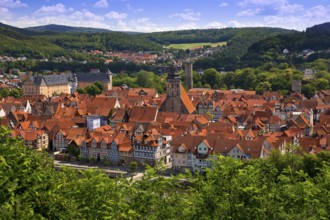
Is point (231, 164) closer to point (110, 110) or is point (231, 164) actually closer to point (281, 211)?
point (281, 211)

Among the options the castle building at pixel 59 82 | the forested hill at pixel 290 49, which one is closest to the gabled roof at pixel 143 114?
the castle building at pixel 59 82

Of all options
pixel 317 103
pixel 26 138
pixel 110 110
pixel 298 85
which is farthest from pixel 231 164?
pixel 298 85

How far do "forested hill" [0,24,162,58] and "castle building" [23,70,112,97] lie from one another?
172 ft

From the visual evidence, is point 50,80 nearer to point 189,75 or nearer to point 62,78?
point 62,78

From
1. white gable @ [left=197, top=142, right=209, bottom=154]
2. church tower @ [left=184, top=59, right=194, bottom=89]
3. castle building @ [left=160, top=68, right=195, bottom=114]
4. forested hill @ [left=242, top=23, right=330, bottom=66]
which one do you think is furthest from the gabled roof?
forested hill @ [left=242, top=23, right=330, bottom=66]

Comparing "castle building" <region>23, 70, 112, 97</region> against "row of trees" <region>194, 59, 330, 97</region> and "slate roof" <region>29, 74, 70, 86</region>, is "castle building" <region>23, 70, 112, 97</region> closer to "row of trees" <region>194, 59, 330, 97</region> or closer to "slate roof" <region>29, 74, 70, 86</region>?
"slate roof" <region>29, 74, 70, 86</region>

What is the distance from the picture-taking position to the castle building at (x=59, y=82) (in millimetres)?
70312

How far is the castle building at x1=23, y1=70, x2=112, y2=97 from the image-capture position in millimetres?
70312

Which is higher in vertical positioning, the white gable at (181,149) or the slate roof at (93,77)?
the slate roof at (93,77)

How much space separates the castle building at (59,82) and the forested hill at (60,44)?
5236cm

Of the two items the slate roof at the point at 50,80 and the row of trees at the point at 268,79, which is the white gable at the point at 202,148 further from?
the slate roof at the point at 50,80

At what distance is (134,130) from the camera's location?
121 ft

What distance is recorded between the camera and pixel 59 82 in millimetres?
74688

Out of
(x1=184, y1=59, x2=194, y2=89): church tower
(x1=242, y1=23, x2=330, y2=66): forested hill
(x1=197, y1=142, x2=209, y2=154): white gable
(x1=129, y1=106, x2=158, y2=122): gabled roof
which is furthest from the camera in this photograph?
(x1=242, y1=23, x2=330, y2=66): forested hill
